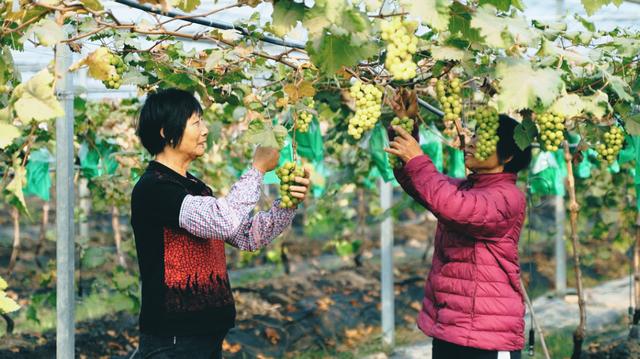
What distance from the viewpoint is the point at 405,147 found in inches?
108

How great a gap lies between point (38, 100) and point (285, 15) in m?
0.62

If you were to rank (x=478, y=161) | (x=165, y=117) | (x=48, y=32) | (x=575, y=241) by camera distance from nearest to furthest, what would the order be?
(x=48, y=32), (x=165, y=117), (x=478, y=161), (x=575, y=241)

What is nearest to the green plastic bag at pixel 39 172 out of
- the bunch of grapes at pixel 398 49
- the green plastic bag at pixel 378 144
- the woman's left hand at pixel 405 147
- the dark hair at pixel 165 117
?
the green plastic bag at pixel 378 144

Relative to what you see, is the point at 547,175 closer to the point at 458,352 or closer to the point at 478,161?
Answer: the point at 478,161

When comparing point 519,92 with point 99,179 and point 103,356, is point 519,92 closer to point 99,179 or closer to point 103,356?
point 99,179

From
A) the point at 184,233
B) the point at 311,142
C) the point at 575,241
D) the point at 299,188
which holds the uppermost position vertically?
the point at 311,142

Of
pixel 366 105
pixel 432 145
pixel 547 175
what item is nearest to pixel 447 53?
pixel 366 105

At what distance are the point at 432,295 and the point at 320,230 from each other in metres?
9.10

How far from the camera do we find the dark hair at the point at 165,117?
8.38ft

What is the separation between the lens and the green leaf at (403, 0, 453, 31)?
5.46 feet

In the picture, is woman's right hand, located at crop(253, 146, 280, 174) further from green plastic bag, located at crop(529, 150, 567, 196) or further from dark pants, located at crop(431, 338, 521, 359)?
green plastic bag, located at crop(529, 150, 567, 196)

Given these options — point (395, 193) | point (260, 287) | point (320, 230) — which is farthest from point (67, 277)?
point (395, 193)

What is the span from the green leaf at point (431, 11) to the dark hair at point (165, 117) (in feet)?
3.62

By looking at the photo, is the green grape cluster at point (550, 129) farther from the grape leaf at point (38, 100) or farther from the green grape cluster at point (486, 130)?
the grape leaf at point (38, 100)
